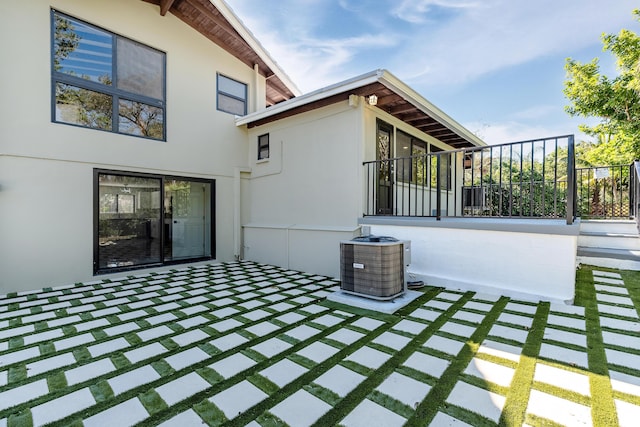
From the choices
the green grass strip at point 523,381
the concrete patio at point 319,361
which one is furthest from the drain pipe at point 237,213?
the green grass strip at point 523,381

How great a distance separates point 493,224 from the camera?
4078 millimetres

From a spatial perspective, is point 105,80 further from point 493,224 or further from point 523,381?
point 523,381

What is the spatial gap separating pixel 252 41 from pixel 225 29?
1.99 ft

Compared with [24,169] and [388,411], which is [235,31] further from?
[388,411]

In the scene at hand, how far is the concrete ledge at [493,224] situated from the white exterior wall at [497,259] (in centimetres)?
1

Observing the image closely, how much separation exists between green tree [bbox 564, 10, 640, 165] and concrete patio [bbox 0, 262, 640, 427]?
658 centimetres

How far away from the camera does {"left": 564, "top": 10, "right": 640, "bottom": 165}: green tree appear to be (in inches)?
312

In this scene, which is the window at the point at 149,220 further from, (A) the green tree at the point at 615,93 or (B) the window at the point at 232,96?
(A) the green tree at the point at 615,93

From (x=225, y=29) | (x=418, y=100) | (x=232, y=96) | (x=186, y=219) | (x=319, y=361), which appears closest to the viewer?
(x=319, y=361)

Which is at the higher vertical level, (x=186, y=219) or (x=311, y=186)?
(x=311, y=186)

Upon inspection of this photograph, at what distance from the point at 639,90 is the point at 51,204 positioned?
13.0 meters

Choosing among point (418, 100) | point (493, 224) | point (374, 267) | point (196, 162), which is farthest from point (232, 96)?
point (493, 224)

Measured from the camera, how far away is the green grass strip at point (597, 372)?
65.9 inches

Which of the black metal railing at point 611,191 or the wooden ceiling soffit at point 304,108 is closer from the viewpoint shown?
the wooden ceiling soffit at point 304,108
